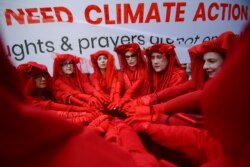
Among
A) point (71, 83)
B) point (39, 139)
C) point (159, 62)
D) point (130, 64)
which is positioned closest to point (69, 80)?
point (71, 83)

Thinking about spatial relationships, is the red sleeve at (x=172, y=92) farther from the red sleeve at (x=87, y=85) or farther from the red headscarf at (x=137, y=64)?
the red sleeve at (x=87, y=85)

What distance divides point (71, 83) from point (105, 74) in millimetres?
145

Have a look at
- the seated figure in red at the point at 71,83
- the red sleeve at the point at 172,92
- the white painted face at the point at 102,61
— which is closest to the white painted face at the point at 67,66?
the seated figure in red at the point at 71,83

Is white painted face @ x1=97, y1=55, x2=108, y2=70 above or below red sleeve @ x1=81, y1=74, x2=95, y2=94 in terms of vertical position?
above

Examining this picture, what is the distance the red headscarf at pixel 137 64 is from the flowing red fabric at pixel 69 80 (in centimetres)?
16

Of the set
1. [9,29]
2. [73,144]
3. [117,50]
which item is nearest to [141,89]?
[117,50]

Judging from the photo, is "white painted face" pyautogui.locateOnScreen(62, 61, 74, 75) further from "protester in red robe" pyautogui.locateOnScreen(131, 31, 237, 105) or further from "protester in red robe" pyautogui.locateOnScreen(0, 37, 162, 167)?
"protester in red robe" pyautogui.locateOnScreen(0, 37, 162, 167)

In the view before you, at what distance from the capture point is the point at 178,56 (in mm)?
1286

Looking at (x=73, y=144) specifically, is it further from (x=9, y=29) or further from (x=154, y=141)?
(x=9, y=29)

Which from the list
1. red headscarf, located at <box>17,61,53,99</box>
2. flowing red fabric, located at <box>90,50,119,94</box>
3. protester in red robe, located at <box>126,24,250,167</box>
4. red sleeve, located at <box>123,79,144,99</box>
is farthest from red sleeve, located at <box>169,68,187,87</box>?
protester in red robe, located at <box>126,24,250,167</box>

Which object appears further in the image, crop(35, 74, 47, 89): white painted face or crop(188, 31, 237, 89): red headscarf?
crop(35, 74, 47, 89): white painted face

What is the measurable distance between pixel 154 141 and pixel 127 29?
1.87 ft

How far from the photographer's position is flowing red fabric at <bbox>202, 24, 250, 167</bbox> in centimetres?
28

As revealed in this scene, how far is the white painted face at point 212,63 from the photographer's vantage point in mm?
956
